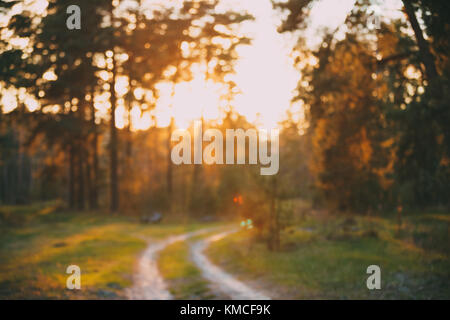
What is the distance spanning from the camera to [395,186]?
32.0 meters

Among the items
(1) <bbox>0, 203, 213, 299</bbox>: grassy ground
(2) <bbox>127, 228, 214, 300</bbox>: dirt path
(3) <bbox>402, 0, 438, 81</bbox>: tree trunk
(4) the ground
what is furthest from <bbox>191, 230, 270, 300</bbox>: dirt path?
(3) <bbox>402, 0, 438, 81</bbox>: tree trunk

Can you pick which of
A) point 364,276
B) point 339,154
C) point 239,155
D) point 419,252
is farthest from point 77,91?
point 239,155

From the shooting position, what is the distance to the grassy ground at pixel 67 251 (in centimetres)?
1484

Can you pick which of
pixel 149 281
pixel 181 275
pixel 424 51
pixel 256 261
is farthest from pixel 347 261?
pixel 424 51

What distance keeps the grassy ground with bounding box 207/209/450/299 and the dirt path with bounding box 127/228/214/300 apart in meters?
3.24

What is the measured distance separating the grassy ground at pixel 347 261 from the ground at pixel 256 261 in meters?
0.03

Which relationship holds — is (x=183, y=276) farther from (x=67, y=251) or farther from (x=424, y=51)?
(x=424, y=51)

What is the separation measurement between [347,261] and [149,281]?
25.7ft

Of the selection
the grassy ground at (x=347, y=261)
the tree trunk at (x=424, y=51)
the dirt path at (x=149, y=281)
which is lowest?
the dirt path at (x=149, y=281)

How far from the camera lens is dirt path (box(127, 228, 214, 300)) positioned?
616 inches

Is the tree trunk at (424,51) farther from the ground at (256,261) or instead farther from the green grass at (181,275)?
the green grass at (181,275)

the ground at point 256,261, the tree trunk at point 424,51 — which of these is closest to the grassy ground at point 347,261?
the ground at point 256,261

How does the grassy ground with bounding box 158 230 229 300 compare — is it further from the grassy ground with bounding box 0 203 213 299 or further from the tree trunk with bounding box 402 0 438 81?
the tree trunk with bounding box 402 0 438 81

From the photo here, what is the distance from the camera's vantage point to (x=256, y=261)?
67.6 ft
